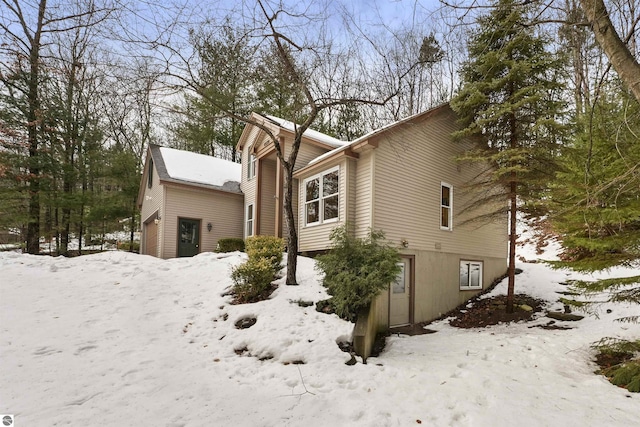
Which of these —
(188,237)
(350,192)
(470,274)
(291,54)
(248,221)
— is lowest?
(470,274)

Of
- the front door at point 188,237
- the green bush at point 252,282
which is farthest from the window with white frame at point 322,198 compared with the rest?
the front door at point 188,237

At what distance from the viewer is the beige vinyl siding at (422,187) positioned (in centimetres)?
890

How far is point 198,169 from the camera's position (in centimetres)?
1548

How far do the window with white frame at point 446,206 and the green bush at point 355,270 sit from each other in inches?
165

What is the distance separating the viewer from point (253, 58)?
303 inches

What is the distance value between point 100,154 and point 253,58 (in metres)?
12.8

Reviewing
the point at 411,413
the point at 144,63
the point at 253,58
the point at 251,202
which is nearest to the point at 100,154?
the point at 251,202

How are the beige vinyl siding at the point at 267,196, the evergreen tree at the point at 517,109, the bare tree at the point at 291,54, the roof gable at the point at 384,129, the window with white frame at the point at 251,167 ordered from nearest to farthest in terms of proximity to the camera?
the bare tree at the point at 291,54 → the evergreen tree at the point at 517,109 → the roof gable at the point at 384,129 → the beige vinyl siding at the point at 267,196 → the window with white frame at the point at 251,167

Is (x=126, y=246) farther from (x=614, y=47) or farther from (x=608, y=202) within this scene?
(x=614, y=47)

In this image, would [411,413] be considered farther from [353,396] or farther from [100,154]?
[100,154]

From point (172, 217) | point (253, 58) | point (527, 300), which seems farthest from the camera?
point (172, 217)

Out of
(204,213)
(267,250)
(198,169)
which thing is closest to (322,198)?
(267,250)

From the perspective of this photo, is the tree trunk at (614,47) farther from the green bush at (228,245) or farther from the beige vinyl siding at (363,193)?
the green bush at (228,245)

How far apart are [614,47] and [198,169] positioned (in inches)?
584
